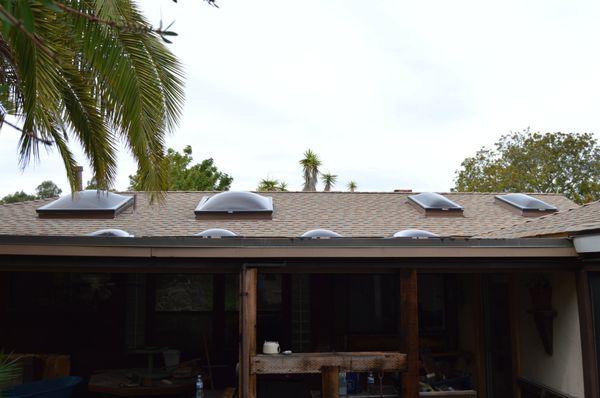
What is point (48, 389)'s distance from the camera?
739cm

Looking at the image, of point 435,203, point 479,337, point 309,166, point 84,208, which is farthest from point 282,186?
point 479,337

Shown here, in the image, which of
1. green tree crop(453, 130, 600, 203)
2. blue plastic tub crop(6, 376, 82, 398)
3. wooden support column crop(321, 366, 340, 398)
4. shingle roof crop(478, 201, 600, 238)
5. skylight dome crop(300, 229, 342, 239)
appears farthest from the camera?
green tree crop(453, 130, 600, 203)

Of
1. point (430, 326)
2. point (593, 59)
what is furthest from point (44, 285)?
point (593, 59)

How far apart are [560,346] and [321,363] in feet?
10.6

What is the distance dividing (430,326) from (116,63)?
750 cm

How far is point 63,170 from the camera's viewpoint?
780 cm

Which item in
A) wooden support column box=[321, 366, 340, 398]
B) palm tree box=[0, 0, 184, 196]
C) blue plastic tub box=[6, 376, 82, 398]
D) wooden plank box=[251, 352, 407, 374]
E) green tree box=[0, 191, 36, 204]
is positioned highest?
green tree box=[0, 191, 36, 204]

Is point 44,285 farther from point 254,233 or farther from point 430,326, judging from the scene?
point 430,326

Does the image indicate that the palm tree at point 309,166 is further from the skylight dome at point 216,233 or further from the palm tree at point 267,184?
the skylight dome at point 216,233

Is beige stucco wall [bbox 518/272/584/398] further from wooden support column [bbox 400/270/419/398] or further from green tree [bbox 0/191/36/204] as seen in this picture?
green tree [bbox 0/191/36/204]

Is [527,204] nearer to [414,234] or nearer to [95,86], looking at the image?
[414,234]

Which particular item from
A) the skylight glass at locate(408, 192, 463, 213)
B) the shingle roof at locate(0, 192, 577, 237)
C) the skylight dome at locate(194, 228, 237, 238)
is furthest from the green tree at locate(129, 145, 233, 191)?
the skylight dome at locate(194, 228, 237, 238)

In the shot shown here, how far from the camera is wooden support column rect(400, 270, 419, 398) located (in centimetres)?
620

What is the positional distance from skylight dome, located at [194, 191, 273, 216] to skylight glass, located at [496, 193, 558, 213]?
541cm
